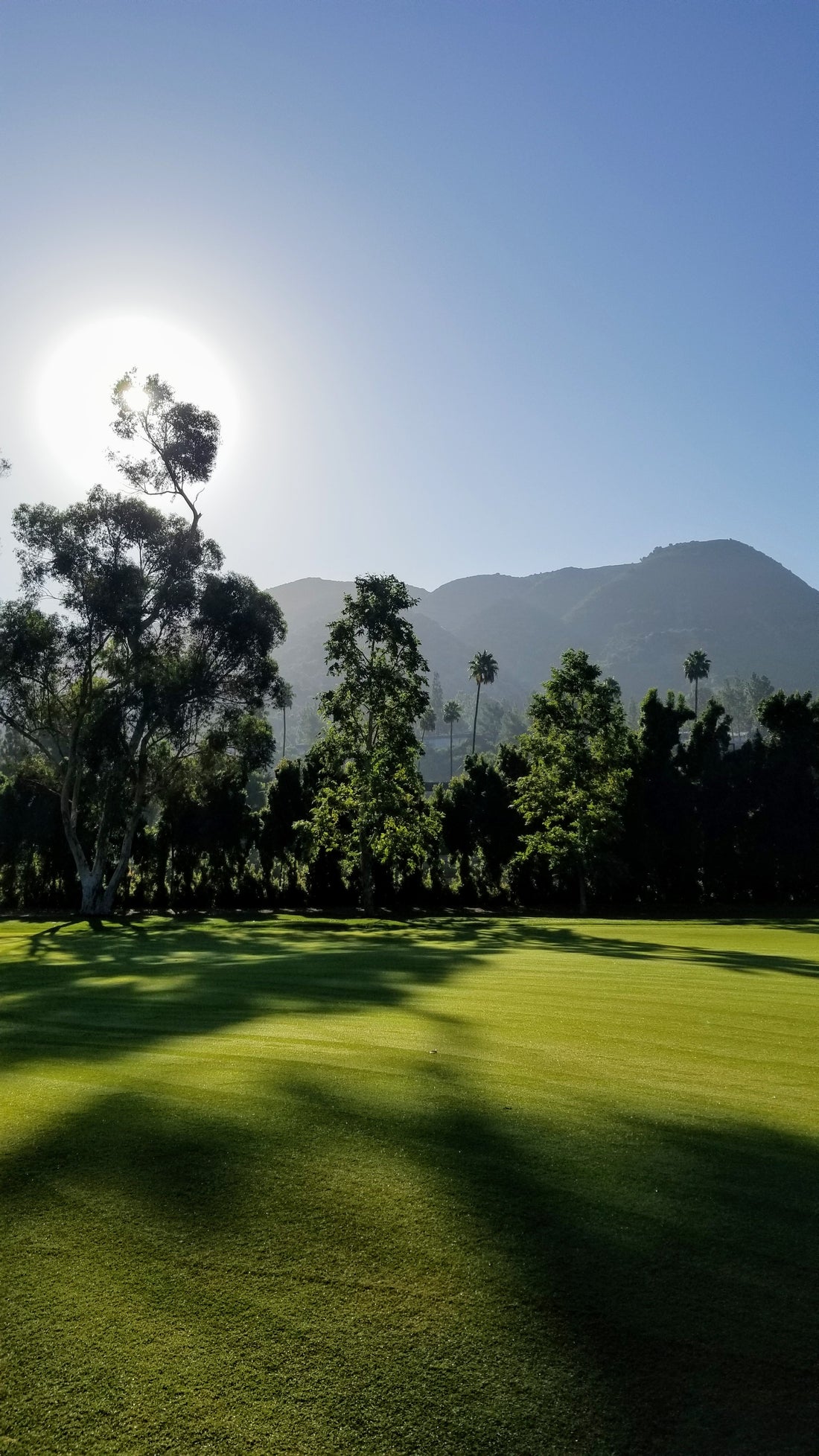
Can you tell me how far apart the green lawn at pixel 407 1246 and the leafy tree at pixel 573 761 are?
37.7 metres

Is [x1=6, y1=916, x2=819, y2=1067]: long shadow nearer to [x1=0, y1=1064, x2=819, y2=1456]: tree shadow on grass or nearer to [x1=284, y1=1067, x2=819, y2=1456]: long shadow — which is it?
[x1=0, y1=1064, x2=819, y2=1456]: tree shadow on grass

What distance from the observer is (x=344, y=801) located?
139 ft

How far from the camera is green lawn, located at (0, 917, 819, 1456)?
2895 millimetres

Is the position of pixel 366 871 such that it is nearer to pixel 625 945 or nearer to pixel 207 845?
pixel 207 845

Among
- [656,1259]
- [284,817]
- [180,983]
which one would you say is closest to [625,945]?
[180,983]

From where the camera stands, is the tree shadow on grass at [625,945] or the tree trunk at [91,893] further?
the tree trunk at [91,893]

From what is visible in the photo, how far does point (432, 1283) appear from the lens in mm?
3539

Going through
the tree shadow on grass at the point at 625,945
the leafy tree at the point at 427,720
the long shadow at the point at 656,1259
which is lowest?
the tree shadow on grass at the point at 625,945

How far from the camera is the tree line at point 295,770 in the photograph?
4256 centimetres

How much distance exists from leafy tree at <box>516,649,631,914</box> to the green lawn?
37.7 m

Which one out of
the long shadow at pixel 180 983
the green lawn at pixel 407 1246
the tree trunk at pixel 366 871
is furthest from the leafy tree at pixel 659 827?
the green lawn at pixel 407 1246

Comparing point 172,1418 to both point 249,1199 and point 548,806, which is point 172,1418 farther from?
point 548,806

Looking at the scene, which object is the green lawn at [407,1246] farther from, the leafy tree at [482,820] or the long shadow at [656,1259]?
the leafy tree at [482,820]

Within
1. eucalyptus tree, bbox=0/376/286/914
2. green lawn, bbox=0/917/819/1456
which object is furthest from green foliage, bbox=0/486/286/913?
green lawn, bbox=0/917/819/1456
